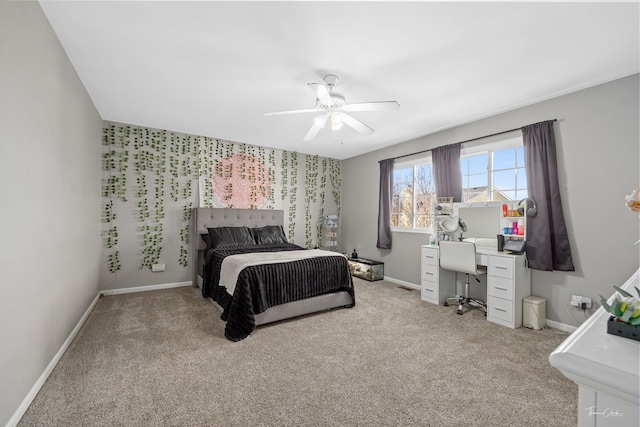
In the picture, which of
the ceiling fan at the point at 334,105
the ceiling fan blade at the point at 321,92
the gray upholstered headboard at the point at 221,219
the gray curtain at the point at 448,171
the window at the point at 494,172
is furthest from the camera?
the gray upholstered headboard at the point at 221,219

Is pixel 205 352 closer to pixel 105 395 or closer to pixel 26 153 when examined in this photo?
pixel 105 395

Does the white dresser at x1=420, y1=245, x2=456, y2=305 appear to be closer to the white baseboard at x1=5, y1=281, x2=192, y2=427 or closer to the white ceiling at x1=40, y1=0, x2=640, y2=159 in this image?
the white ceiling at x1=40, y1=0, x2=640, y2=159

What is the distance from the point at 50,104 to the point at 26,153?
23.8 inches

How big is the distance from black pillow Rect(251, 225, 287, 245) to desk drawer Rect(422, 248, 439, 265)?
230cm

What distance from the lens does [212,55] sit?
2.31 m

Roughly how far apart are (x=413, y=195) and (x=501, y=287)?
2101 mm

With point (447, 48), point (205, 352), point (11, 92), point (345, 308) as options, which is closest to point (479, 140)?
point (447, 48)

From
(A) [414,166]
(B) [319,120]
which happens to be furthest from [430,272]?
(B) [319,120]

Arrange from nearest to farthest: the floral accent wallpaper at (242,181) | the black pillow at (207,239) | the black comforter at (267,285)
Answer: the black comforter at (267,285) → the black pillow at (207,239) → the floral accent wallpaper at (242,181)

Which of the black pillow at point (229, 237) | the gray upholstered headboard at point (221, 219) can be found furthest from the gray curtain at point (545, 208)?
the gray upholstered headboard at point (221, 219)

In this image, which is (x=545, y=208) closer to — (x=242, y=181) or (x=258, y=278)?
(x=258, y=278)

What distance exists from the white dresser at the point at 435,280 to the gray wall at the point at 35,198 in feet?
12.7

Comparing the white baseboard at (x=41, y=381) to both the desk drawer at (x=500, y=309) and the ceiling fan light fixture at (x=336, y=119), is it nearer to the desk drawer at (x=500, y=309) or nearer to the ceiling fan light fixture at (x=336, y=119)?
the ceiling fan light fixture at (x=336, y=119)

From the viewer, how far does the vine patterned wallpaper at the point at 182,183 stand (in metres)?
3.92
